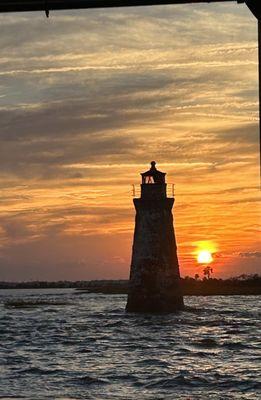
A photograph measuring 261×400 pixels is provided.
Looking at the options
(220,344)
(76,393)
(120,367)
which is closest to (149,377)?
(120,367)

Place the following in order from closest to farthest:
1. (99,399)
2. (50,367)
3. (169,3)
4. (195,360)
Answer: (169,3) < (99,399) < (50,367) < (195,360)

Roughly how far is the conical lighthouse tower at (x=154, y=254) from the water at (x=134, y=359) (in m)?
1.08

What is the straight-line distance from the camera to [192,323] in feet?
139

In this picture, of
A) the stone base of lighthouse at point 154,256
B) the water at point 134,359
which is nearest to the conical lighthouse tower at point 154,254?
the stone base of lighthouse at point 154,256

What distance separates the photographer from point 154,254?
135ft

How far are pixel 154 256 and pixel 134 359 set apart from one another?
15916 millimetres

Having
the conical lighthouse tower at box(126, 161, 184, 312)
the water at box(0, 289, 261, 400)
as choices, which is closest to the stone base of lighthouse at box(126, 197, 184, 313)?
the conical lighthouse tower at box(126, 161, 184, 312)

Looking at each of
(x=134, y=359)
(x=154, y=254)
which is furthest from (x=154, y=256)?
(x=134, y=359)

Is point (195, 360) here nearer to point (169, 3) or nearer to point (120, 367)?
point (120, 367)

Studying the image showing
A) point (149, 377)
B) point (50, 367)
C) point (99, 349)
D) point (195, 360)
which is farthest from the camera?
point (99, 349)

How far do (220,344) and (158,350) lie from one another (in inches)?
139

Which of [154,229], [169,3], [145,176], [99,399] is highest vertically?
[145,176]

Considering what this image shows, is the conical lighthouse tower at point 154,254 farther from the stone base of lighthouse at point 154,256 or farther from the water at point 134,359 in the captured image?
the water at point 134,359

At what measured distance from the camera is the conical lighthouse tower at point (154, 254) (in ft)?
135
